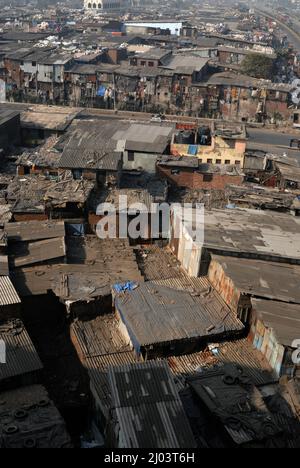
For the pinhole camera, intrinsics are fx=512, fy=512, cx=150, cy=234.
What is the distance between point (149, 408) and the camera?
42.0 feet

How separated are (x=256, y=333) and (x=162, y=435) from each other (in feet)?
25.9

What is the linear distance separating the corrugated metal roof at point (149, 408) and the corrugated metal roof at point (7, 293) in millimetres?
6166

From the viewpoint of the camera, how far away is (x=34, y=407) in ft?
46.3

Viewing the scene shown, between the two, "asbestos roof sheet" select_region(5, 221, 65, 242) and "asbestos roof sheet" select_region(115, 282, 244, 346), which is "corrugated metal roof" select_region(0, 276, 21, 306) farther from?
"asbestos roof sheet" select_region(115, 282, 244, 346)

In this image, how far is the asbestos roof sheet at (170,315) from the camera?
59.9 ft

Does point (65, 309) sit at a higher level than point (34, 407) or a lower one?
lower

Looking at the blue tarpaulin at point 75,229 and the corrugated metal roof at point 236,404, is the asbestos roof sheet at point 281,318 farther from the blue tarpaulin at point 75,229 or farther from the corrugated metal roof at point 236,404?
the blue tarpaulin at point 75,229

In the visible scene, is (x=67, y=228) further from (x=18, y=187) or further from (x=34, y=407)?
(x=34, y=407)

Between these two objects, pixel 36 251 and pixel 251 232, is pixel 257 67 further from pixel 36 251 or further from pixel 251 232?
pixel 36 251

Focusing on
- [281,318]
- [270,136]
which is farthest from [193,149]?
[281,318]

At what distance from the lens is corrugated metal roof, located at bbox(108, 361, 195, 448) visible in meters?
12.1

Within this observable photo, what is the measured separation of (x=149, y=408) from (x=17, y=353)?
617cm

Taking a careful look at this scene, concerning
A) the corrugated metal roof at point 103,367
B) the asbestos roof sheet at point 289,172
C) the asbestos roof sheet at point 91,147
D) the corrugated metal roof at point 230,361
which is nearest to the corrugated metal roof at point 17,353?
the corrugated metal roof at point 103,367

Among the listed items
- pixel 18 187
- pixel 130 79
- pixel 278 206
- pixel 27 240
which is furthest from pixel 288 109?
pixel 27 240
